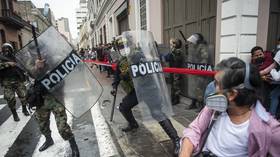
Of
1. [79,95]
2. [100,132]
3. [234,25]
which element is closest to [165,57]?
[234,25]

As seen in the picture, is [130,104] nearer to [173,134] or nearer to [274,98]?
[173,134]

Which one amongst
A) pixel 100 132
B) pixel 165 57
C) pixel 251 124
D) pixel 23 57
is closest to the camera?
pixel 251 124

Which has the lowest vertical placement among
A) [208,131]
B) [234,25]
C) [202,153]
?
[202,153]

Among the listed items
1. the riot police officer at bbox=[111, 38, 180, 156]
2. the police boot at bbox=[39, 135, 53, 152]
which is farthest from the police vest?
the police boot at bbox=[39, 135, 53, 152]

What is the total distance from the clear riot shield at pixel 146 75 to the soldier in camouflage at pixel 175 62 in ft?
7.64

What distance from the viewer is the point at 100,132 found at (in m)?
4.20

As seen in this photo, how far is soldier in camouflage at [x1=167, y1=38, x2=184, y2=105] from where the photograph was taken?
220 inches

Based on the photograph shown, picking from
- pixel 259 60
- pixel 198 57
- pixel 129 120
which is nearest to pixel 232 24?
pixel 259 60

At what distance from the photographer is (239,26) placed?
13.8 ft

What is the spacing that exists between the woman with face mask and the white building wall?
316cm

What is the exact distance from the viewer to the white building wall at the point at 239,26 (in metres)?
4.19

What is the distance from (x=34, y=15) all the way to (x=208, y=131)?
57.9m

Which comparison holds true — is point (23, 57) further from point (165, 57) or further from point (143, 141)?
point (165, 57)

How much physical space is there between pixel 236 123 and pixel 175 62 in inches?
167
